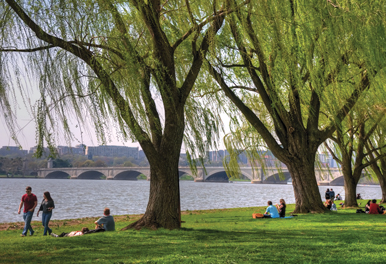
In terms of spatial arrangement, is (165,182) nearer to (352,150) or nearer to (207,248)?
(207,248)

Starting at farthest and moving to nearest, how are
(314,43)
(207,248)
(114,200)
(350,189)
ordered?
(114,200), (350,189), (314,43), (207,248)

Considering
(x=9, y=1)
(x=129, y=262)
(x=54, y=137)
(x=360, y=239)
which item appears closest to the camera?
(x=129, y=262)

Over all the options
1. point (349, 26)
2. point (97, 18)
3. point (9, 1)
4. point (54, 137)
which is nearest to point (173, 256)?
point (54, 137)

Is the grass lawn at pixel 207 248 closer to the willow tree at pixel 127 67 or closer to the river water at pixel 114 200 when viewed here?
the willow tree at pixel 127 67

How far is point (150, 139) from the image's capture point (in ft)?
27.5

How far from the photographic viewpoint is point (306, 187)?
12.9 metres

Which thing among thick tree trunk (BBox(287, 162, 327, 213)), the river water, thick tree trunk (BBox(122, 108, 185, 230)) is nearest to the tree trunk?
thick tree trunk (BBox(287, 162, 327, 213))

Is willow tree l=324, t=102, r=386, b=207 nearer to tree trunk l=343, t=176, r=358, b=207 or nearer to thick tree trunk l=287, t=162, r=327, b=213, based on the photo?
tree trunk l=343, t=176, r=358, b=207

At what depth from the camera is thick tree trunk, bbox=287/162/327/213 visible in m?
12.8

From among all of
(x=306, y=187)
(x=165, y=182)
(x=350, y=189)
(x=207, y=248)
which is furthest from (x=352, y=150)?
(x=207, y=248)

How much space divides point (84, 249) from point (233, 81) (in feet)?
26.9

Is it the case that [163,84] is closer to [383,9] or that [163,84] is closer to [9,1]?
[9,1]

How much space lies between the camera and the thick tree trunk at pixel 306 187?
12828 millimetres

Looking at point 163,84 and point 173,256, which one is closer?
point 173,256
